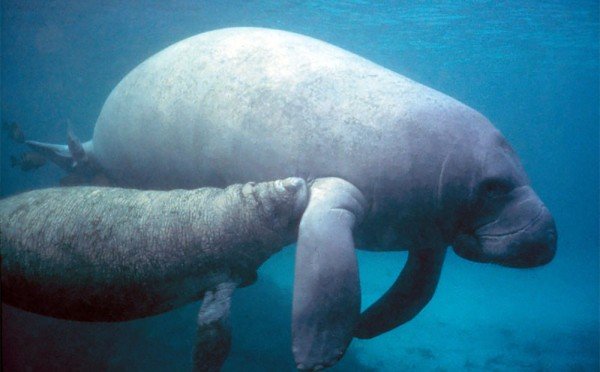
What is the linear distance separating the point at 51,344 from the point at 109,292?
3.84 meters

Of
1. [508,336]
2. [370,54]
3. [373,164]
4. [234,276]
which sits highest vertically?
[373,164]

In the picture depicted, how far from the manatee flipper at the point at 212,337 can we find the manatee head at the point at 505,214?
247 cm

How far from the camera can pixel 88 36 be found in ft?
105

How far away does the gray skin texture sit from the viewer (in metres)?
3.90

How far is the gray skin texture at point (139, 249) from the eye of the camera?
12.8 feet

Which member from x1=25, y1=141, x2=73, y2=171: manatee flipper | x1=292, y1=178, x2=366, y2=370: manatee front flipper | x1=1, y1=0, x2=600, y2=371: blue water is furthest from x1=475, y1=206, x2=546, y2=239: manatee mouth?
x1=25, y1=141, x2=73, y2=171: manatee flipper

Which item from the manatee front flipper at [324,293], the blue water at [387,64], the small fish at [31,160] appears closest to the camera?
the manatee front flipper at [324,293]

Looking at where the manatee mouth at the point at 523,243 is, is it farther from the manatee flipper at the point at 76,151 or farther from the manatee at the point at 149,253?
the manatee flipper at the point at 76,151

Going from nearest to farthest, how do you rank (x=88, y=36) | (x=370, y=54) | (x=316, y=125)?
(x=316, y=125) → (x=88, y=36) → (x=370, y=54)

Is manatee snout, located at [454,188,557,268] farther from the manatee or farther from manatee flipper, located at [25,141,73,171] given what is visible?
manatee flipper, located at [25,141,73,171]

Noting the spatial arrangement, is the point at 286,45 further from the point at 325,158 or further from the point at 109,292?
the point at 109,292

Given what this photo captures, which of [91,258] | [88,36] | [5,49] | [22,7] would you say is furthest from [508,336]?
[5,49]

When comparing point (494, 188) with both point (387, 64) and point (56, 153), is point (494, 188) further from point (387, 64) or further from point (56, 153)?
point (387, 64)

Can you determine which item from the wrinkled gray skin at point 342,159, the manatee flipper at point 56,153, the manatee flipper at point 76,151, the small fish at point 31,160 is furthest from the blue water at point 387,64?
the wrinkled gray skin at point 342,159
